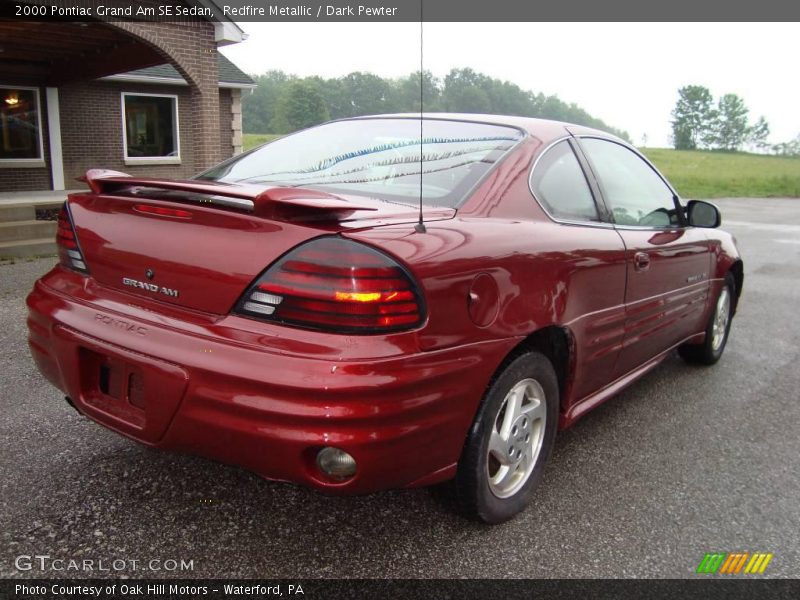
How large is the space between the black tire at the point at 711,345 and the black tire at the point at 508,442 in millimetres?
2199

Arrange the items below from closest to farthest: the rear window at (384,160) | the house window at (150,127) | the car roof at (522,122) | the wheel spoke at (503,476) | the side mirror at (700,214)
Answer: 1. the wheel spoke at (503,476)
2. the rear window at (384,160)
3. the car roof at (522,122)
4. the side mirror at (700,214)
5. the house window at (150,127)

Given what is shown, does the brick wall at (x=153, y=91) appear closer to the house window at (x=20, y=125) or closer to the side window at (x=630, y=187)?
the house window at (x=20, y=125)

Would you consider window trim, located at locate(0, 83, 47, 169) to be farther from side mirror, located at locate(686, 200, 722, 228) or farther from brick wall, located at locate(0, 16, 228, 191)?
→ side mirror, located at locate(686, 200, 722, 228)

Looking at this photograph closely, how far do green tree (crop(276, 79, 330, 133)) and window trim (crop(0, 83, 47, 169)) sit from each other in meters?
11.8

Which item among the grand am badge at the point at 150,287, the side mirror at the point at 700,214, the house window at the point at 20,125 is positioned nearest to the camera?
the grand am badge at the point at 150,287

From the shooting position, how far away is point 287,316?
6.50ft

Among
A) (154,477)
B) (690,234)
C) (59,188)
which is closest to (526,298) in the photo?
(154,477)

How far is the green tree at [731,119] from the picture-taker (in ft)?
331

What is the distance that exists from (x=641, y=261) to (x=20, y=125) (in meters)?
13.7

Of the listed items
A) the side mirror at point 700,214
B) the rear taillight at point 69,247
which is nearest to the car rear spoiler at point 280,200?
the rear taillight at point 69,247

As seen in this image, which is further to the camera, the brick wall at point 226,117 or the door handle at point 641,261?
the brick wall at point 226,117

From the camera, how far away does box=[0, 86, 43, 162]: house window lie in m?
13.3

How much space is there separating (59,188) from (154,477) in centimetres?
1301

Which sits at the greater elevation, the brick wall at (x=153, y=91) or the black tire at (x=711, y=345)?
the brick wall at (x=153, y=91)
